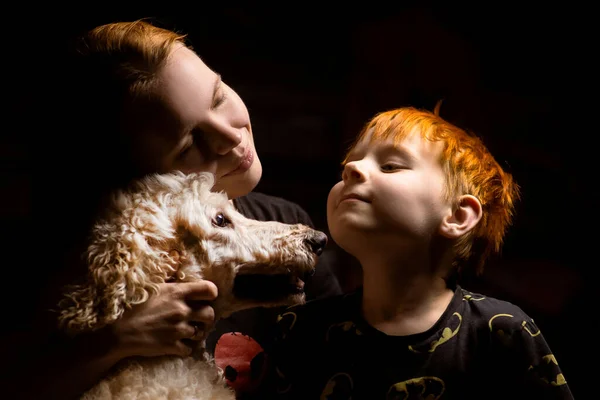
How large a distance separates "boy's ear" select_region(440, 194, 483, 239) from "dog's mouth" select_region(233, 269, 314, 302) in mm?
255

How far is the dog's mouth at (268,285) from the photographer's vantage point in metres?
1.04

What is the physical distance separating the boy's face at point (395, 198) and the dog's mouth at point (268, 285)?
12 centimetres

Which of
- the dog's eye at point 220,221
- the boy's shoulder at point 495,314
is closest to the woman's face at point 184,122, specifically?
the dog's eye at point 220,221

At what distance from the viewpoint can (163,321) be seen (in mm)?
925

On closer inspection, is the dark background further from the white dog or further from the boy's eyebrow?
the white dog

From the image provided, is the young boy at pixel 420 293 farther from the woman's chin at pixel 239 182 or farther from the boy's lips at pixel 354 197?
the woman's chin at pixel 239 182

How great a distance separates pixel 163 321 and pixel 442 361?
0.48 metres

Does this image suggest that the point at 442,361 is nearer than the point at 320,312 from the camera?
Yes

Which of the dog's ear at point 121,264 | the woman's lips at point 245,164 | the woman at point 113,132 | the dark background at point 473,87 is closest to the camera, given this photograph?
the dog's ear at point 121,264

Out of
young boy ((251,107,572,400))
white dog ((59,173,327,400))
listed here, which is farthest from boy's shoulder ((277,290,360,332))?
white dog ((59,173,327,400))

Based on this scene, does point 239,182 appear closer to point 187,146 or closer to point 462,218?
point 187,146

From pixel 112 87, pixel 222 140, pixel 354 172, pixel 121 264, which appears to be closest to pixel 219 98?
pixel 222 140

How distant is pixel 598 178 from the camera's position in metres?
1.72

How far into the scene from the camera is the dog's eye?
105cm
